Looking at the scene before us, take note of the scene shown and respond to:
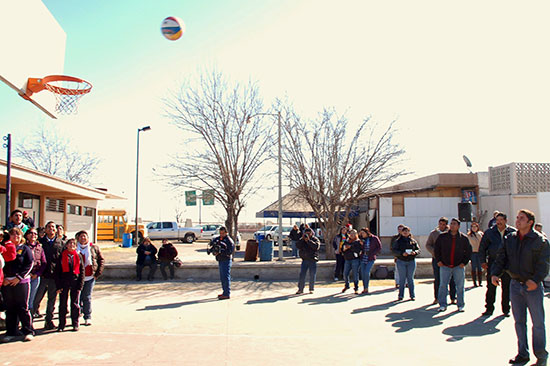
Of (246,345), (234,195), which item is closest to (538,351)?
(246,345)

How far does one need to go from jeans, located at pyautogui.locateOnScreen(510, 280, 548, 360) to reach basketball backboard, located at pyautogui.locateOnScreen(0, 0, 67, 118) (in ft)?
26.9

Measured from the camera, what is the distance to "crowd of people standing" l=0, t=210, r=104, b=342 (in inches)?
253

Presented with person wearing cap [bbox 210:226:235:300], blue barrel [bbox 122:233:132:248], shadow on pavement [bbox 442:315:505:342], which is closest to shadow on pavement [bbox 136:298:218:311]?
person wearing cap [bbox 210:226:235:300]

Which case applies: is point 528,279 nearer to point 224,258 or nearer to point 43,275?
point 224,258

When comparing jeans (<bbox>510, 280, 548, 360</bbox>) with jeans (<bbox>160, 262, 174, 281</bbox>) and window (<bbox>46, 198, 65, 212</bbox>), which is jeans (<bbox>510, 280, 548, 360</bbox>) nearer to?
jeans (<bbox>160, 262, 174, 281</bbox>)

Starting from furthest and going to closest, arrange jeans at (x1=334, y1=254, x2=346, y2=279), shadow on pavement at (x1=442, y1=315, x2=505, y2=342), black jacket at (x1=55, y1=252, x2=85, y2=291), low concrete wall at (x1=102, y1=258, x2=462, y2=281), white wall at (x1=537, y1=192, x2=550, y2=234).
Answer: white wall at (x1=537, y1=192, x2=550, y2=234)
low concrete wall at (x1=102, y1=258, x2=462, y2=281)
jeans at (x1=334, y1=254, x2=346, y2=279)
black jacket at (x1=55, y1=252, x2=85, y2=291)
shadow on pavement at (x1=442, y1=315, x2=505, y2=342)

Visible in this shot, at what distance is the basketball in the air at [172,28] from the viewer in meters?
11.0

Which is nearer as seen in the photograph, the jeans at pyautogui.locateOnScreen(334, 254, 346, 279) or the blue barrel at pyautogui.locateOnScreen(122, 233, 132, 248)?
the jeans at pyautogui.locateOnScreen(334, 254, 346, 279)

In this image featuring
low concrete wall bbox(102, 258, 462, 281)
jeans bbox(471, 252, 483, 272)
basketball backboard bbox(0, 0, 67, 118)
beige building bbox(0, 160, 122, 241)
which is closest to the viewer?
basketball backboard bbox(0, 0, 67, 118)

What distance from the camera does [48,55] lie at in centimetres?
891

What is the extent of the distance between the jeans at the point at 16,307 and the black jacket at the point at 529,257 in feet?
22.1

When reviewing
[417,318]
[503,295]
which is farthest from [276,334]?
[503,295]

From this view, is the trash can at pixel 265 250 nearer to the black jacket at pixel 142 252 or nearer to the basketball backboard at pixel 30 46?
the black jacket at pixel 142 252

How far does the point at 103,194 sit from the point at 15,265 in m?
18.3
